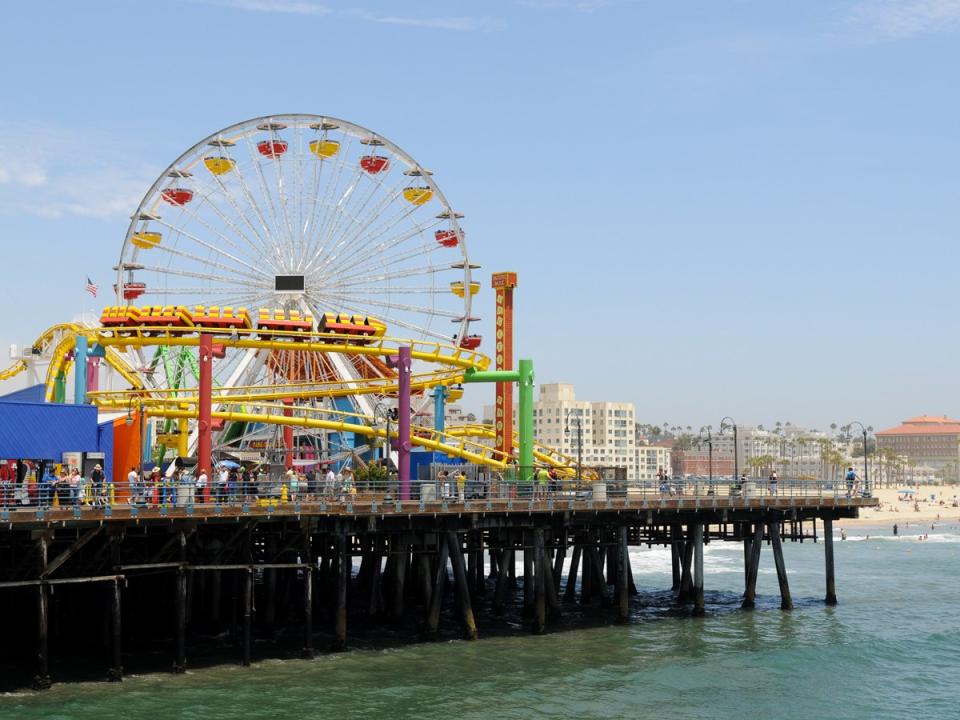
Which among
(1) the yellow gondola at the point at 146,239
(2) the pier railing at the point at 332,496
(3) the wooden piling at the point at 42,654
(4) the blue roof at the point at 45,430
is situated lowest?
Result: (3) the wooden piling at the point at 42,654

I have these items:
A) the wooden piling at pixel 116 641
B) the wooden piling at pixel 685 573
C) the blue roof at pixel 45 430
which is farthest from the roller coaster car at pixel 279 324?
the wooden piling at pixel 116 641

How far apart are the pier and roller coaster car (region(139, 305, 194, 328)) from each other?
1207 cm

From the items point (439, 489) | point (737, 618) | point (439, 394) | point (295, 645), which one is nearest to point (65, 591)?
point (295, 645)

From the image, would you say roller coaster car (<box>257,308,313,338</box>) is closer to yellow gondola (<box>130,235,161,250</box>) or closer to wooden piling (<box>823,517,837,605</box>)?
yellow gondola (<box>130,235,161,250</box>)

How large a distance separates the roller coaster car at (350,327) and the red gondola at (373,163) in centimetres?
1204

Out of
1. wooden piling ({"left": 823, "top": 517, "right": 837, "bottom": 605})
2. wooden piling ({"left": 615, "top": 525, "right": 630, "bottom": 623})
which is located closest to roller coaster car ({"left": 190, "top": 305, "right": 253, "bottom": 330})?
wooden piling ({"left": 615, "top": 525, "right": 630, "bottom": 623})

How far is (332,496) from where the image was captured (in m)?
42.6

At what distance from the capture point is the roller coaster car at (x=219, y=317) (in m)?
58.9

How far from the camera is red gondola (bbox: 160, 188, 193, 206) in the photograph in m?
71.0

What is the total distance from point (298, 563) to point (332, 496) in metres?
4.45

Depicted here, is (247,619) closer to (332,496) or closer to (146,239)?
(332,496)

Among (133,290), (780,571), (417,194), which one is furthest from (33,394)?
(780,571)

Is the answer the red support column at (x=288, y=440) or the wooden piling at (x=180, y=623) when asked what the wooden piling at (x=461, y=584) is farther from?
the red support column at (x=288, y=440)

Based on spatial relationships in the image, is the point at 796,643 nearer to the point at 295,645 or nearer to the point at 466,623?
the point at 466,623
